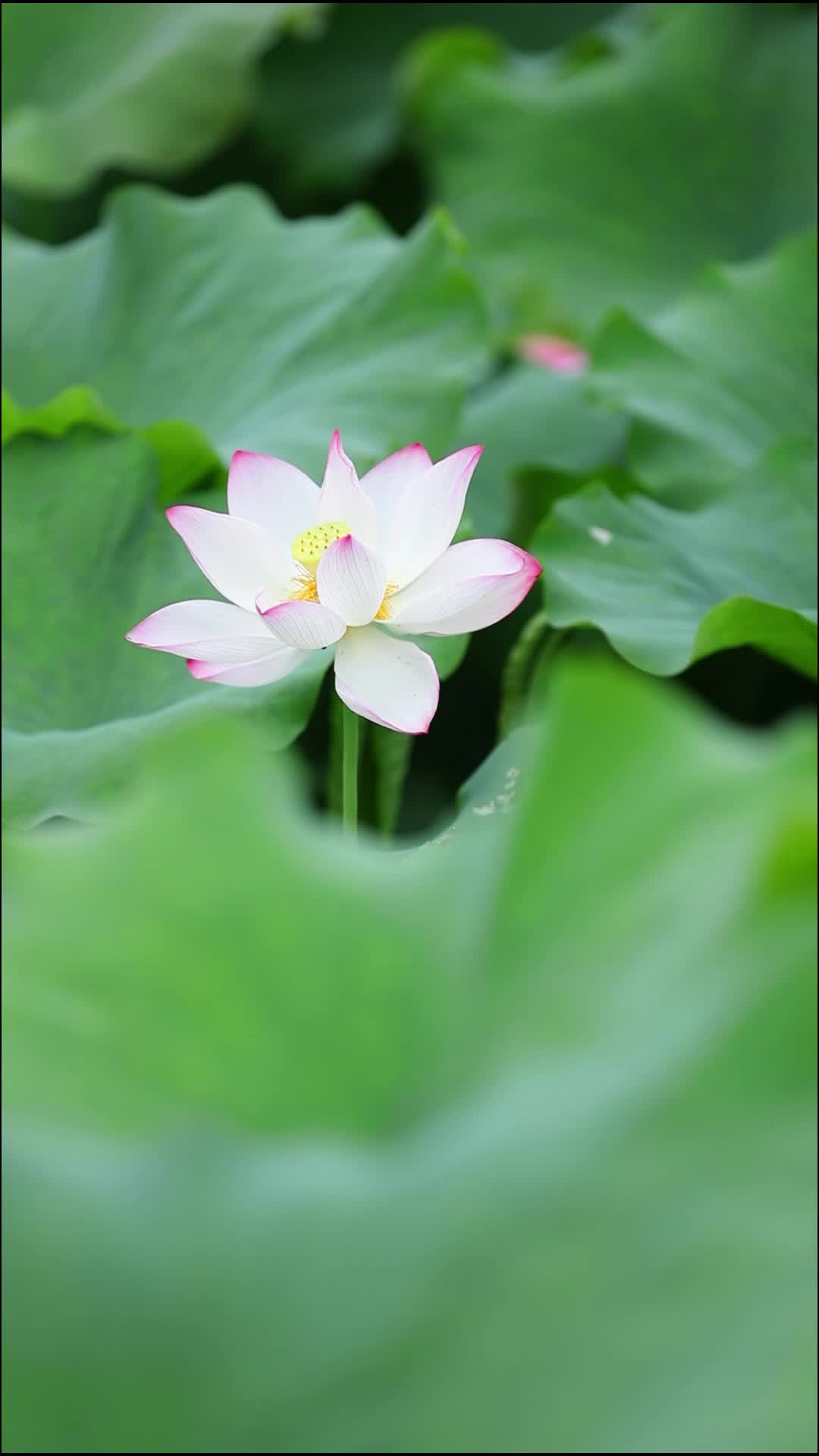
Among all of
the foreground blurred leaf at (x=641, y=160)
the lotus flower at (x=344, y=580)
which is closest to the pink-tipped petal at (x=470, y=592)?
the lotus flower at (x=344, y=580)

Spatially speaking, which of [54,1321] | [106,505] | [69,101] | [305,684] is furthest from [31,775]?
[69,101]

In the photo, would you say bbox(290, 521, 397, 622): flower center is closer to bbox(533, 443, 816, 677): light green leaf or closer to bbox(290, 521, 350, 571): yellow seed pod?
bbox(290, 521, 350, 571): yellow seed pod

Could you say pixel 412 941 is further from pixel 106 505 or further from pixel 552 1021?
pixel 106 505

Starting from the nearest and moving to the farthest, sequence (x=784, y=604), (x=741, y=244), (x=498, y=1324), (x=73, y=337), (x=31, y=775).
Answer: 1. (x=498, y=1324)
2. (x=31, y=775)
3. (x=784, y=604)
4. (x=73, y=337)
5. (x=741, y=244)

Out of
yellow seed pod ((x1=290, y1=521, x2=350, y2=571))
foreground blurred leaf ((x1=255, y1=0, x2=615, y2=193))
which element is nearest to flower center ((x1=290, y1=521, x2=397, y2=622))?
yellow seed pod ((x1=290, y1=521, x2=350, y2=571))

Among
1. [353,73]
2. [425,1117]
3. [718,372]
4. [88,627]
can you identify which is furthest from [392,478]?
[353,73]

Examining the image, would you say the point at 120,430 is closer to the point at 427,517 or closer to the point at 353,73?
the point at 427,517
